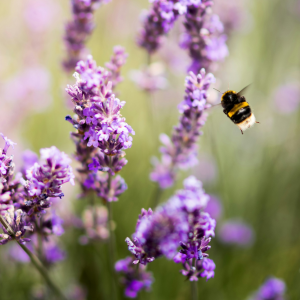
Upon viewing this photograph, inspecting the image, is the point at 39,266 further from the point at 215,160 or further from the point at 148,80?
the point at 215,160

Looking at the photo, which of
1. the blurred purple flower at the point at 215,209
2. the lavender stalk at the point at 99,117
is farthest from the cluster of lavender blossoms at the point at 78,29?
the blurred purple flower at the point at 215,209

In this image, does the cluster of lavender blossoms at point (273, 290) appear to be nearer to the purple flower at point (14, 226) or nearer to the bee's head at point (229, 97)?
the bee's head at point (229, 97)

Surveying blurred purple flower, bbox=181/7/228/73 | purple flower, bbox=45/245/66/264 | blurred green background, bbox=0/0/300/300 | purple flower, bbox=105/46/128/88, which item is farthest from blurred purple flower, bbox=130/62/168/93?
purple flower, bbox=45/245/66/264

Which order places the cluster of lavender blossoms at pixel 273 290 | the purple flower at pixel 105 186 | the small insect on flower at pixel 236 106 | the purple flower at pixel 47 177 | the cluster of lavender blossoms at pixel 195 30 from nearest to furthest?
the purple flower at pixel 47 177 → the purple flower at pixel 105 186 → the cluster of lavender blossoms at pixel 195 30 → the cluster of lavender blossoms at pixel 273 290 → the small insect on flower at pixel 236 106

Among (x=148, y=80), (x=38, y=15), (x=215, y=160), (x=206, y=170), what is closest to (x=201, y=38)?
(x=148, y=80)

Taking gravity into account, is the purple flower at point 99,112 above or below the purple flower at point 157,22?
below

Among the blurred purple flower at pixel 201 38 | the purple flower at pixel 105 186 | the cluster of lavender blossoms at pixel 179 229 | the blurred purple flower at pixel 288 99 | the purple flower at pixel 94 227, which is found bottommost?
the cluster of lavender blossoms at pixel 179 229

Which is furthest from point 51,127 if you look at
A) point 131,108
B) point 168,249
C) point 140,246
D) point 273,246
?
point 168,249

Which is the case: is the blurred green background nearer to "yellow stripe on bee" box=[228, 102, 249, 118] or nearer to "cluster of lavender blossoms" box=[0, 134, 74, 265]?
"yellow stripe on bee" box=[228, 102, 249, 118]
